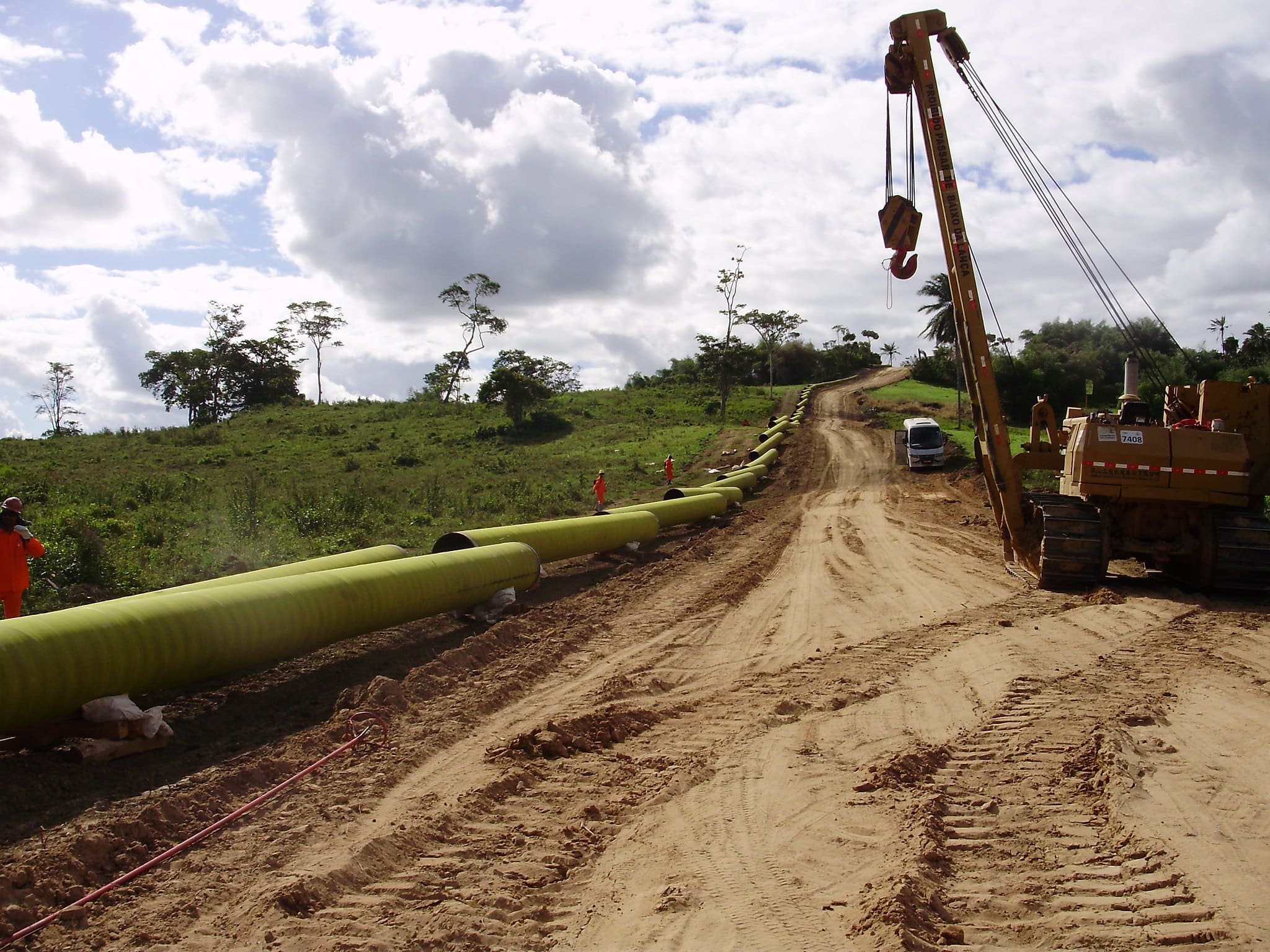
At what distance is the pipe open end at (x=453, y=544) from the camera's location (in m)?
11.4

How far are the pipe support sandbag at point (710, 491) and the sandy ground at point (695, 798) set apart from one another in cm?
1046

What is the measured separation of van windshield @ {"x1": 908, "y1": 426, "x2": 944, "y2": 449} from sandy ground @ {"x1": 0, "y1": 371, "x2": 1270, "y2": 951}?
21242 mm

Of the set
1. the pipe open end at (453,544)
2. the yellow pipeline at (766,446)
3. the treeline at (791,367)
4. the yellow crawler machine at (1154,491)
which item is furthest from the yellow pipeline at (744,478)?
the treeline at (791,367)

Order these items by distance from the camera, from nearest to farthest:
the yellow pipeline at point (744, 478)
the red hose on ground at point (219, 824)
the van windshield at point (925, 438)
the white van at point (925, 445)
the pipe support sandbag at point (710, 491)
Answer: the red hose on ground at point (219, 824) → the pipe support sandbag at point (710, 491) → the yellow pipeline at point (744, 478) → the white van at point (925, 445) → the van windshield at point (925, 438)

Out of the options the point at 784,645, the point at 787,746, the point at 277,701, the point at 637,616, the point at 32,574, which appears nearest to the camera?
the point at 787,746

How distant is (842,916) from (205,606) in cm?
545

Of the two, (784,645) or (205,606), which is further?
(784,645)

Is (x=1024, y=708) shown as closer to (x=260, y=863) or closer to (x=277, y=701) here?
(x=260, y=863)

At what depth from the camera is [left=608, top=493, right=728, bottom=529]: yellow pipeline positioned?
17.9m

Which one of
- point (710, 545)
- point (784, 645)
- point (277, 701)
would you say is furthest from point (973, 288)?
point (277, 701)

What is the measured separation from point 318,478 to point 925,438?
2141 centimetres

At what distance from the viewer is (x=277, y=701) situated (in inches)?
292

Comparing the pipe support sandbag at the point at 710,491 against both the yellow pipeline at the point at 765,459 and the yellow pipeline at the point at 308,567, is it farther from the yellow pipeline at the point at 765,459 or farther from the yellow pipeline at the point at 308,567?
the yellow pipeline at the point at 308,567

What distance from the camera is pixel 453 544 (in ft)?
37.6
